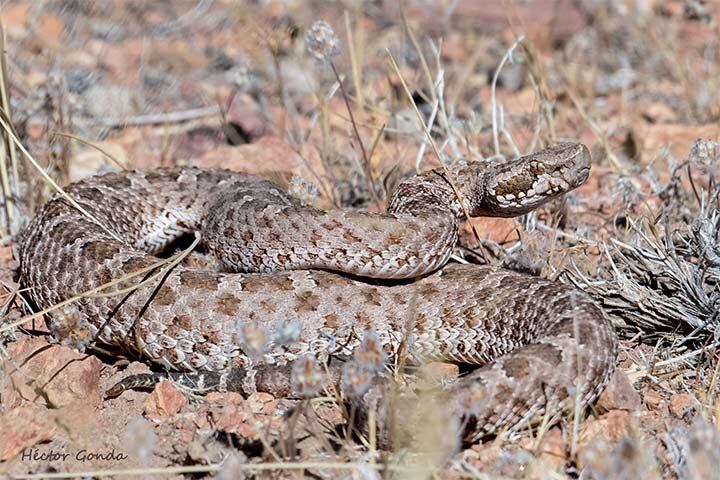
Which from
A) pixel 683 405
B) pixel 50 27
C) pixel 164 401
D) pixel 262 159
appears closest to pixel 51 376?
pixel 164 401

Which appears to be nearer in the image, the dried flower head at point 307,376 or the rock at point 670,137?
the dried flower head at point 307,376

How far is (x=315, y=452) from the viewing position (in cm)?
518

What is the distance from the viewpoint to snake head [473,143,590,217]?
650 centimetres

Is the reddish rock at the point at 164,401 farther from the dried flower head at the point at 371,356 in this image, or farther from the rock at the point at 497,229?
the rock at the point at 497,229

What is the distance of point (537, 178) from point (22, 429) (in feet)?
12.5

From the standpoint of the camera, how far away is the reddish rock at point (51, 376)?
5629 mm

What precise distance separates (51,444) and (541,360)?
9.55 ft

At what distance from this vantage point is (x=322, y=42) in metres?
7.64

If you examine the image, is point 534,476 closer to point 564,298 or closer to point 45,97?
point 564,298

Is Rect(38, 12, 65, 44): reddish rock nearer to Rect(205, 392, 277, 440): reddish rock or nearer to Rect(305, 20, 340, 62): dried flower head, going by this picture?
Rect(305, 20, 340, 62): dried flower head

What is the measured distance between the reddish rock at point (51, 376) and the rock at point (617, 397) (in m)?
3.15

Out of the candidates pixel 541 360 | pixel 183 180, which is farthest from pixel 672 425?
pixel 183 180

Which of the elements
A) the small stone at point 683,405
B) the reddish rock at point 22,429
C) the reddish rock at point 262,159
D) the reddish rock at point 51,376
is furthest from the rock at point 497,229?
the reddish rock at point 22,429

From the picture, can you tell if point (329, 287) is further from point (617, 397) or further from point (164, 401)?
point (617, 397)
